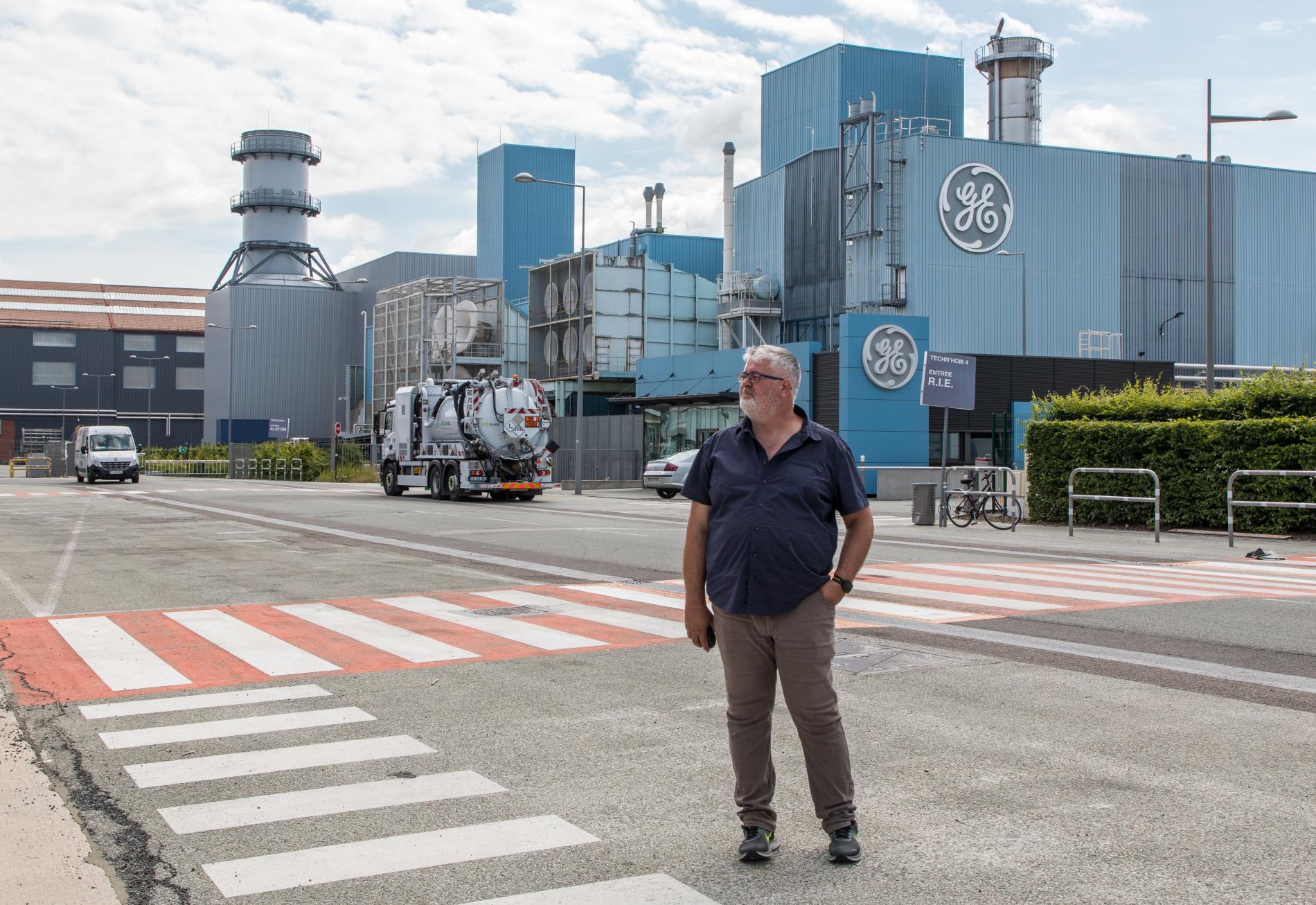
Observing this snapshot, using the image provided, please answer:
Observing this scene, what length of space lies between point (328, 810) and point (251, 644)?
4.54 metres

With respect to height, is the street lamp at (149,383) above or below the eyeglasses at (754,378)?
above

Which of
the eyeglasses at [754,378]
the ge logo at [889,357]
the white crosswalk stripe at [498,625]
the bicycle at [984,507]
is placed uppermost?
the ge logo at [889,357]

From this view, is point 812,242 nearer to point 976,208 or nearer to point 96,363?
point 976,208

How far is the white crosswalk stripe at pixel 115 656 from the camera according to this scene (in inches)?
312

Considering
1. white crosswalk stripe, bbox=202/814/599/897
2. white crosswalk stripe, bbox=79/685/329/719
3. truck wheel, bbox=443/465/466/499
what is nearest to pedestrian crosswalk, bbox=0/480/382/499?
truck wheel, bbox=443/465/466/499

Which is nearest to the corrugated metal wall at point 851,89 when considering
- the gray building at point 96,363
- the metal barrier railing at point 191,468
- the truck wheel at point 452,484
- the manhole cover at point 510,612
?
the truck wheel at point 452,484

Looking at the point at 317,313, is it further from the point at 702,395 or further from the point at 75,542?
the point at 75,542

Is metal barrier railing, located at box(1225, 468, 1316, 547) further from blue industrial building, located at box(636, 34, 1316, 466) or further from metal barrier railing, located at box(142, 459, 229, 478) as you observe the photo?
metal barrier railing, located at box(142, 459, 229, 478)

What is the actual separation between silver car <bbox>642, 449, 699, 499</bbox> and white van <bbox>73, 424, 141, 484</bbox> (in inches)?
947

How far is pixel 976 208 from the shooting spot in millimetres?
52719

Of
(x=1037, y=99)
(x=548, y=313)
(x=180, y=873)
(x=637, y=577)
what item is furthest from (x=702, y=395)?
(x=180, y=873)

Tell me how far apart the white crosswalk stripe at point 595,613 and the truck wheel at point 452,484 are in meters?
22.1

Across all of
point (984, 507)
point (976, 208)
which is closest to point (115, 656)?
point (984, 507)

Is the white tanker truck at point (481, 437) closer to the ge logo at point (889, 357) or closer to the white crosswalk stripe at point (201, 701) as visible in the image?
A: the ge logo at point (889, 357)
